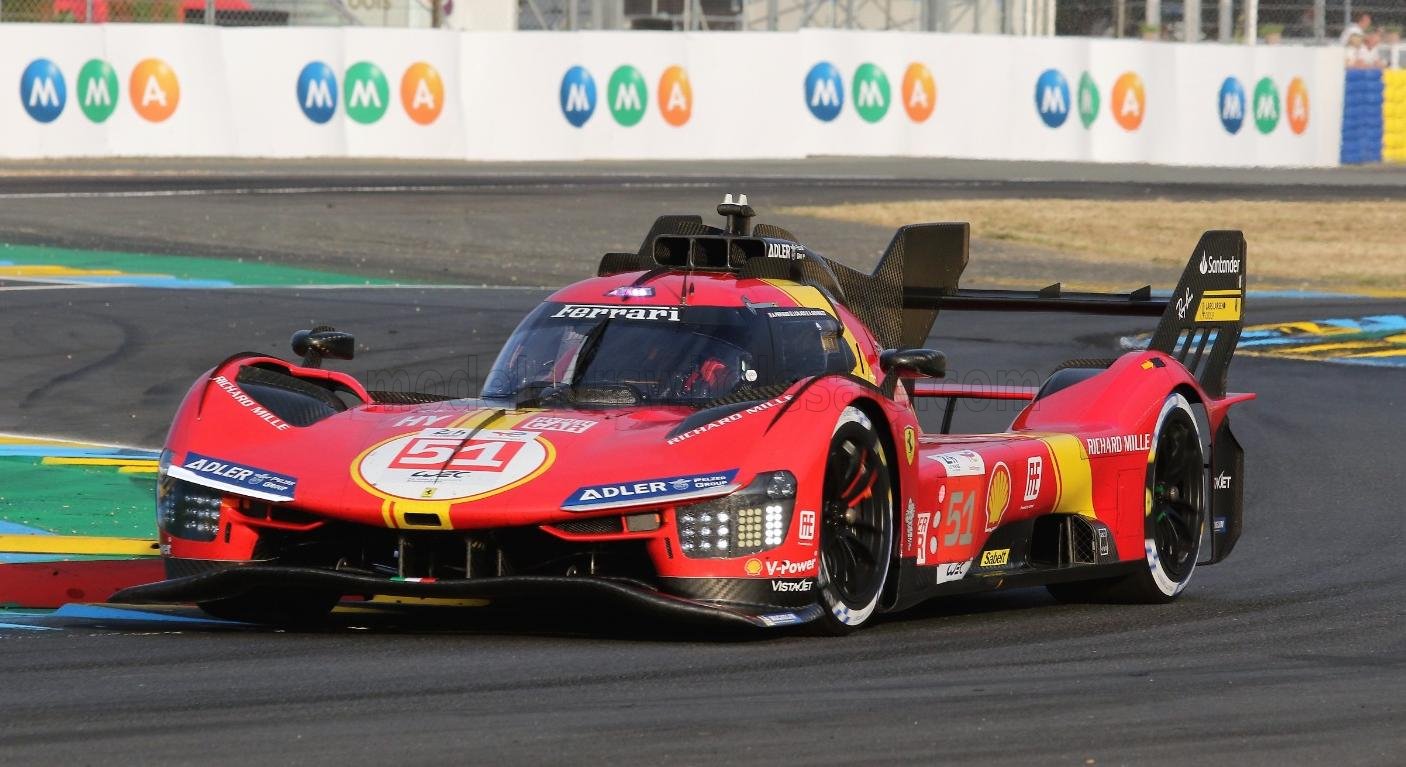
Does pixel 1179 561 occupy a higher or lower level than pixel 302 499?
lower

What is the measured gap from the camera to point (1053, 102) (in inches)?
1609

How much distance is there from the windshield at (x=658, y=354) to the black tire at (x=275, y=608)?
3.51 ft

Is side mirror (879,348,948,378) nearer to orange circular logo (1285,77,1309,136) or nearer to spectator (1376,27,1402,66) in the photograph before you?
orange circular logo (1285,77,1309,136)

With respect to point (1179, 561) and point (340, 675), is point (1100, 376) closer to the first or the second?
point (1179, 561)

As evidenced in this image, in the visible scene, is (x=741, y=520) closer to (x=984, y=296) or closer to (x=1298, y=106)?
(x=984, y=296)

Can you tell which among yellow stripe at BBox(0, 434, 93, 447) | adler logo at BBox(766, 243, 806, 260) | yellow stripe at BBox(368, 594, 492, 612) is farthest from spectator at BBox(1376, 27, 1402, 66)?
yellow stripe at BBox(368, 594, 492, 612)

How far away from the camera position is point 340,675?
263 inches

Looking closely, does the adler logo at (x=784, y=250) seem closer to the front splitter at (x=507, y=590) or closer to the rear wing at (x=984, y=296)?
the rear wing at (x=984, y=296)

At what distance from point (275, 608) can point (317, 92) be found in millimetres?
26891

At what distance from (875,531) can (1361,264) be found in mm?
21002

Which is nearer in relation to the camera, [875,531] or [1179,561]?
[875,531]

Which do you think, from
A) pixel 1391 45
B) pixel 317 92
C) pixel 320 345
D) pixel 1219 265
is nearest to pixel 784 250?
pixel 320 345

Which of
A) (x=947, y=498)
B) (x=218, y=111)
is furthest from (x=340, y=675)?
(x=218, y=111)

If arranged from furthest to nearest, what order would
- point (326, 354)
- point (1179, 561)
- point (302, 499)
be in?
point (1179, 561)
point (326, 354)
point (302, 499)
